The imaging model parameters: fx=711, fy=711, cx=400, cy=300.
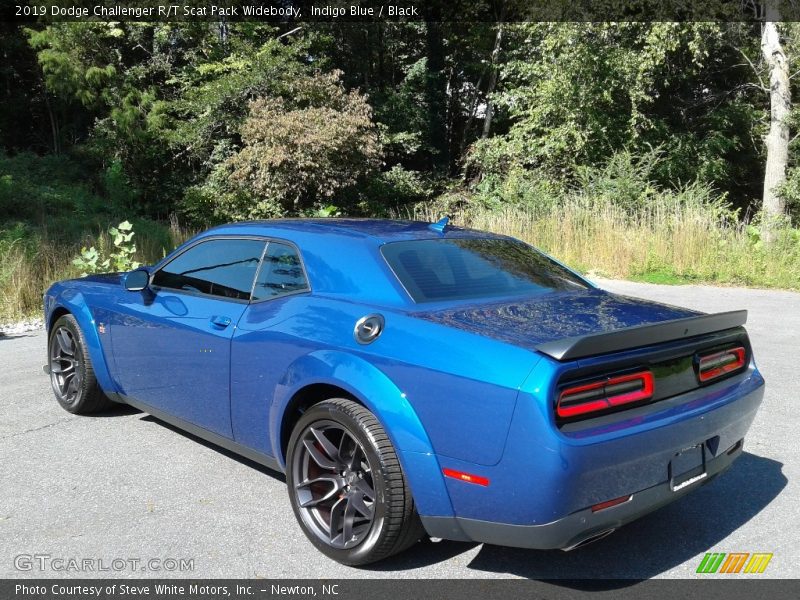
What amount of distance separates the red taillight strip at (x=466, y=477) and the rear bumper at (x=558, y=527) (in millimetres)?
161

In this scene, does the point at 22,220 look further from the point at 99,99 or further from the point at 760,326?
the point at 760,326

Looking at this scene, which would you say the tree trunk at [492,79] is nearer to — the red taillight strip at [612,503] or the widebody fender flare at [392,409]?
the widebody fender flare at [392,409]

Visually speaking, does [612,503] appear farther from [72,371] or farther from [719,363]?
[72,371]

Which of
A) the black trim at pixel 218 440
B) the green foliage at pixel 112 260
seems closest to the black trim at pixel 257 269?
the black trim at pixel 218 440

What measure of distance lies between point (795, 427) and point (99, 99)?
2351 centimetres

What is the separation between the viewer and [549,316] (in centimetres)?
310

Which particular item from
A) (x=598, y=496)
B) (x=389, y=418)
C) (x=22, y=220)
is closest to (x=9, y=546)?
(x=389, y=418)

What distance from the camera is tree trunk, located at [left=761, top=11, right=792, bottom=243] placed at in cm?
1725

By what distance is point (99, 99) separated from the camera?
23.3 meters

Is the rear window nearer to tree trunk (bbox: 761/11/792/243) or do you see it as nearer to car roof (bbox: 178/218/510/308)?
car roof (bbox: 178/218/510/308)

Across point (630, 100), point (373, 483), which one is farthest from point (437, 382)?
point (630, 100)

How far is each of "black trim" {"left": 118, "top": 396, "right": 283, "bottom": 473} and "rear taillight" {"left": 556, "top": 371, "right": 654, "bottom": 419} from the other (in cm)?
153

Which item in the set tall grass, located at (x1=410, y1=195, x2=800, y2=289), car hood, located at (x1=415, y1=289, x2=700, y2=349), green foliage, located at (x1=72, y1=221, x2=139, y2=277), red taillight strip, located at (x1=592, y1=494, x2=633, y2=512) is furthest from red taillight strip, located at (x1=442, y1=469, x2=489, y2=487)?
tall grass, located at (x1=410, y1=195, x2=800, y2=289)

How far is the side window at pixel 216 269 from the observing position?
153 inches
